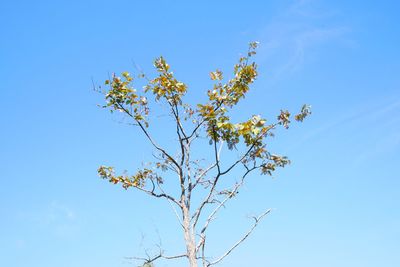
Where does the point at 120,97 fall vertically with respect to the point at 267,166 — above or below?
above

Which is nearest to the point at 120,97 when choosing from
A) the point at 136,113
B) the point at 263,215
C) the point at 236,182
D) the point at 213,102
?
the point at 136,113

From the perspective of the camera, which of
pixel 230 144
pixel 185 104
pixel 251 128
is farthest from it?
pixel 185 104

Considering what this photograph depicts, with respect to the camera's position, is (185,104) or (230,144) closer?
(230,144)

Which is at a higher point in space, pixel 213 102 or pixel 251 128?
pixel 213 102

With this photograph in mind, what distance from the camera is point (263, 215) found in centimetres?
948

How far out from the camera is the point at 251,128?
8703mm

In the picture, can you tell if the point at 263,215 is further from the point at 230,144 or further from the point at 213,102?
the point at 213,102

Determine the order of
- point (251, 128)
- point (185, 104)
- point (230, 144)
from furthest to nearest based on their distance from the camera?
point (185, 104)
point (230, 144)
point (251, 128)

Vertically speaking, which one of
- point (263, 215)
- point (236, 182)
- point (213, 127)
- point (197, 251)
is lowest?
point (197, 251)

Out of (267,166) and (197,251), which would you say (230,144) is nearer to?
(267,166)

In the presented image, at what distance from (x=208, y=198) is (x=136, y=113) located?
2.72 meters

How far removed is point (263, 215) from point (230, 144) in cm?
185

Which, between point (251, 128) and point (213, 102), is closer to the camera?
point (251, 128)

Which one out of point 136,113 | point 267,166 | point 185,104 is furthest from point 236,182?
point 136,113
